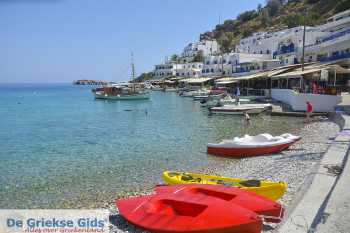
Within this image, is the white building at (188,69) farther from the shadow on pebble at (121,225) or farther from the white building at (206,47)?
the shadow on pebble at (121,225)

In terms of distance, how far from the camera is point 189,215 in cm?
772

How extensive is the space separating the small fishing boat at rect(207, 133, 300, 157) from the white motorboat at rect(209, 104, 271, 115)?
1777 centimetres

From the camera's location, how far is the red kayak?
771cm

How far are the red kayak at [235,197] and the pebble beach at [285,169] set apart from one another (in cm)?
34

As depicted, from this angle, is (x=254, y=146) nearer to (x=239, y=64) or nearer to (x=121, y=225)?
(x=121, y=225)

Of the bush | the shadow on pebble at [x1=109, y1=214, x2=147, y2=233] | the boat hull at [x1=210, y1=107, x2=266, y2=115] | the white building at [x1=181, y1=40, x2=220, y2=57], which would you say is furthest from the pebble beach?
the bush

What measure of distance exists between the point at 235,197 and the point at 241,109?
28.3m

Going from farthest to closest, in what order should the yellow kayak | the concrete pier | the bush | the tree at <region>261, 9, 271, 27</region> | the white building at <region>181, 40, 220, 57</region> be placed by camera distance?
the bush, the white building at <region>181, 40, 220, 57</region>, the tree at <region>261, 9, 271, 27</region>, the yellow kayak, the concrete pier

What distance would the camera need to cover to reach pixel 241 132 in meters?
25.7

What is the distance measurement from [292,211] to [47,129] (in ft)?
94.8

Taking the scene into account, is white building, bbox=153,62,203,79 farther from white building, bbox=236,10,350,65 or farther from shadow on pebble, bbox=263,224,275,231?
shadow on pebble, bbox=263,224,275,231

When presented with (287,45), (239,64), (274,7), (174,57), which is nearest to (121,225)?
(287,45)

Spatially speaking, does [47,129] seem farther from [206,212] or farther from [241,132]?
[206,212]

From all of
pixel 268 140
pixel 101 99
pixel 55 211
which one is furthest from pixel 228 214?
pixel 101 99
